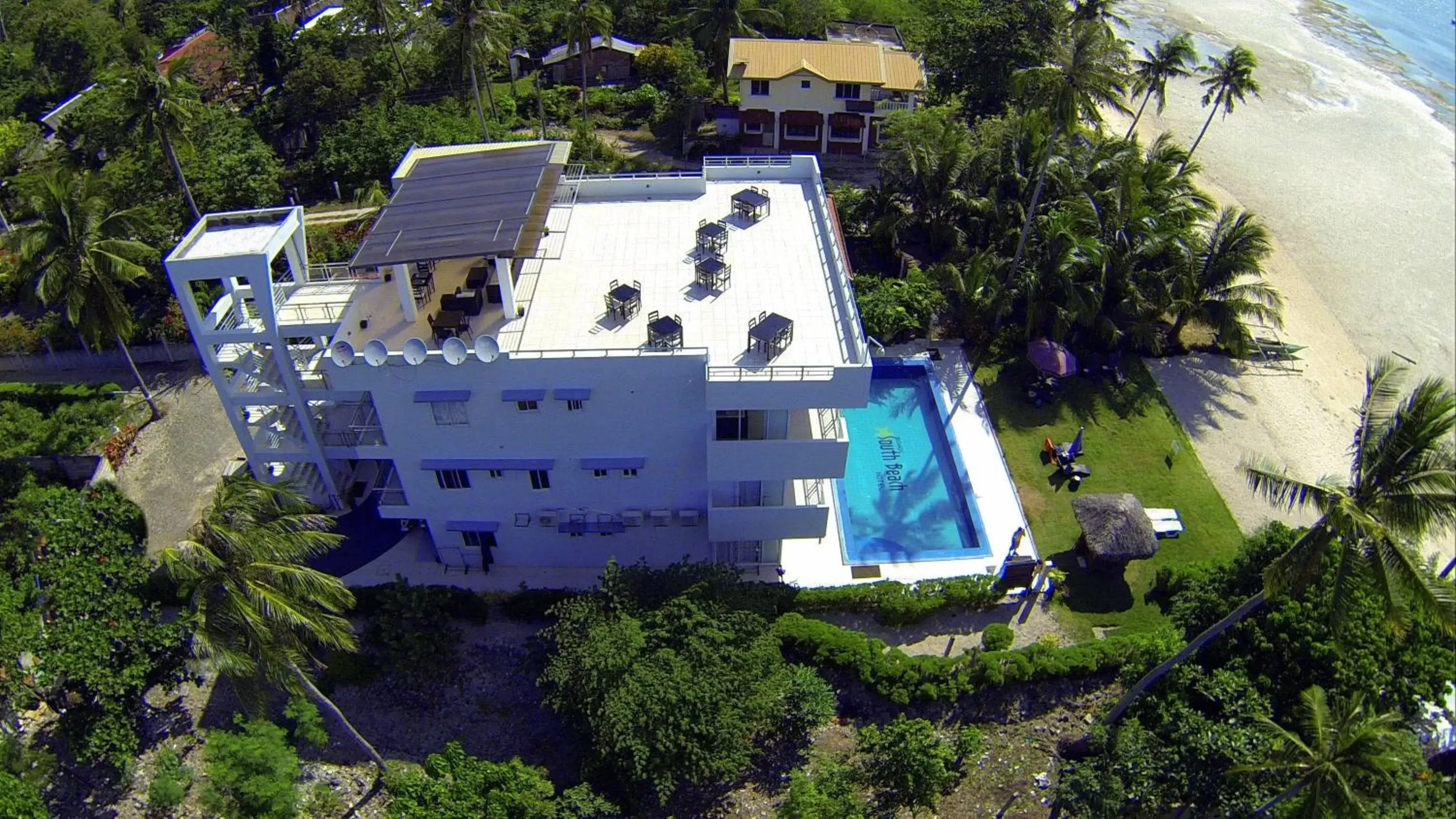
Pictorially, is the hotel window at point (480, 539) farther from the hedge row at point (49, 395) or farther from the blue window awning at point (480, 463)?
the hedge row at point (49, 395)

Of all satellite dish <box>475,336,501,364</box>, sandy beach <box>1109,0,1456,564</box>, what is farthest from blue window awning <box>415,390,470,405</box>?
sandy beach <box>1109,0,1456,564</box>

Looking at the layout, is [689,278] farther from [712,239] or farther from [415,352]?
[415,352]

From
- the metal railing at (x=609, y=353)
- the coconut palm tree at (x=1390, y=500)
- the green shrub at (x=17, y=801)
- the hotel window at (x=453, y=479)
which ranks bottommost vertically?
the green shrub at (x=17, y=801)

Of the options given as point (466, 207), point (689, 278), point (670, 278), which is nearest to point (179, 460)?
point (466, 207)

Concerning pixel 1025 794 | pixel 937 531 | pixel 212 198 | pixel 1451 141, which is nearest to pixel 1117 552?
pixel 937 531

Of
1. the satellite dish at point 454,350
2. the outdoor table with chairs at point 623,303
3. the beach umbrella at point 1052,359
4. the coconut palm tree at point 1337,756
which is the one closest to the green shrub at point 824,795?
the coconut palm tree at point 1337,756

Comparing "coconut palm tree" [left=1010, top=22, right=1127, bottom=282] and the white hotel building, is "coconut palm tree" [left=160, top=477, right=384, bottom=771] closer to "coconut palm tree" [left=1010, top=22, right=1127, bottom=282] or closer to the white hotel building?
the white hotel building
